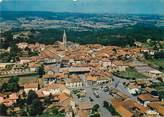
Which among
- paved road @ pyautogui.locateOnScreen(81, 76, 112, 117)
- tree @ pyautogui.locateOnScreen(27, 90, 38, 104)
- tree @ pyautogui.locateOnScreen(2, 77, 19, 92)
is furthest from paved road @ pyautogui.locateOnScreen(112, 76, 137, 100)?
tree @ pyautogui.locateOnScreen(2, 77, 19, 92)

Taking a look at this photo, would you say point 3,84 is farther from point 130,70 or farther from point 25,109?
point 130,70

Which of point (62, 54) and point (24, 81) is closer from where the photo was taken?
point (24, 81)

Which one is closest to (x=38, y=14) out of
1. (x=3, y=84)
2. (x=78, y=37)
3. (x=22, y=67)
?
(x=78, y=37)

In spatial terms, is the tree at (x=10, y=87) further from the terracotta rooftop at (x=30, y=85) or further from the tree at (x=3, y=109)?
the tree at (x=3, y=109)

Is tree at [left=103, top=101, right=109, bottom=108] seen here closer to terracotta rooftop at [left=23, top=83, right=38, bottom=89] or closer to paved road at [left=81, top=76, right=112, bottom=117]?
paved road at [left=81, top=76, right=112, bottom=117]

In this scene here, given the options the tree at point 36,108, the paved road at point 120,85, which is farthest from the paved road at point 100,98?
the tree at point 36,108
